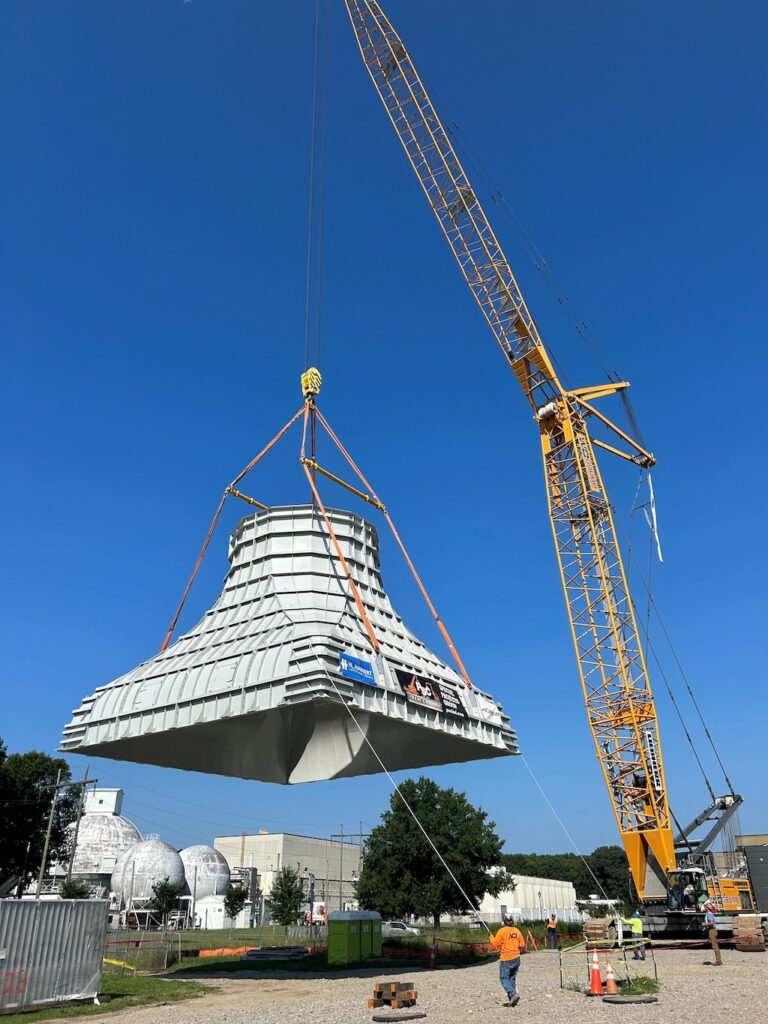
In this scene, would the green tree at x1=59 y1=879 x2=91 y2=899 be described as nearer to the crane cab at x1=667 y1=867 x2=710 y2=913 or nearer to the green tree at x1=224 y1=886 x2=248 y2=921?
the green tree at x1=224 y1=886 x2=248 y2=921

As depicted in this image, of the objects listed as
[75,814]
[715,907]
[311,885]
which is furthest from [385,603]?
[311,885]

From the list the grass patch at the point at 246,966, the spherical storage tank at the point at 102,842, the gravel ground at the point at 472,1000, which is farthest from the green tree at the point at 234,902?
the gravel ground at the point at 472,1000

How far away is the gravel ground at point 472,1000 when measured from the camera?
713 inches

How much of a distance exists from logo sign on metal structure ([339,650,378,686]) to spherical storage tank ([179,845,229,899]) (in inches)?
3370

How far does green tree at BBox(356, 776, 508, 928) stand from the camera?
61469 mm

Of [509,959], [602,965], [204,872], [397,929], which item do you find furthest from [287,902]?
[509,959]

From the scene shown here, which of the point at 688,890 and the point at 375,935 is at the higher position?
the point at 688,890

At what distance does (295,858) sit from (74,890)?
5476cm

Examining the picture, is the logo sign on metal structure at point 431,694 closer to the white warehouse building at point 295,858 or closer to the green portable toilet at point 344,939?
the green portable toilet at point 344,939

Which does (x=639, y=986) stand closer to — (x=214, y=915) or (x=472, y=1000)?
(x=472, y=1000)

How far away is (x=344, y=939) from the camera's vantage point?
1412 inches

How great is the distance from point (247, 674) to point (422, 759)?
11.2 metres

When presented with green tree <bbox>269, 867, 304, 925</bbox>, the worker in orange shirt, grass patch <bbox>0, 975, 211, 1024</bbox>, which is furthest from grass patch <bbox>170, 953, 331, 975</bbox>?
green tree <bbox>269, 867, 304, 925</bbox>

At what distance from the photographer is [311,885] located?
107125 mm
